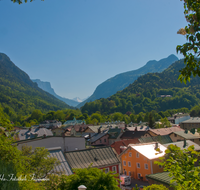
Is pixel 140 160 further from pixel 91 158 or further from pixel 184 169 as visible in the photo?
pixel 184 169

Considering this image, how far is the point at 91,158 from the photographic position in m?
21.3

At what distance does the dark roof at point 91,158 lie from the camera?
19.9 metres

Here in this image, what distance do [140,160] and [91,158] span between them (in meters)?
12.8

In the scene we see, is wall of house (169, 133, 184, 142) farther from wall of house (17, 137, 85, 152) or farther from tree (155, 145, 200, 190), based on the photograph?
tree (155, 145, 200, 190)

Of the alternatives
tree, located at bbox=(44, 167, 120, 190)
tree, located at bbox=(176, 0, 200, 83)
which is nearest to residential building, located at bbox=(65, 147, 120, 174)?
tree, located at bbox=(44, 167, 120, 190)

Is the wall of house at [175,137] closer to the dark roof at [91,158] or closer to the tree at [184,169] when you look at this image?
the dark roof at [91,158]

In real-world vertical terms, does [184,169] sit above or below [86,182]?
above

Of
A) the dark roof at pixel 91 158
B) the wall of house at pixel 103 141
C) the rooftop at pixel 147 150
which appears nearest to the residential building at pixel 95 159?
the dark roof at pixel 91 158

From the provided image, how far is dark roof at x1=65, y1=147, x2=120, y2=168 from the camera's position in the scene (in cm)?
1988

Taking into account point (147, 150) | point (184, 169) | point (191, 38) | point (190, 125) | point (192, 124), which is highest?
point (191, 38)

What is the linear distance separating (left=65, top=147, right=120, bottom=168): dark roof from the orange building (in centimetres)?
915

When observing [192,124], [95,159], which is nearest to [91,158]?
[95,159]

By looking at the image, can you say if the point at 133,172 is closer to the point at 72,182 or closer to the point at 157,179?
the point at 157,179

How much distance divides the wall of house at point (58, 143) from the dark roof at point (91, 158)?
443cm
